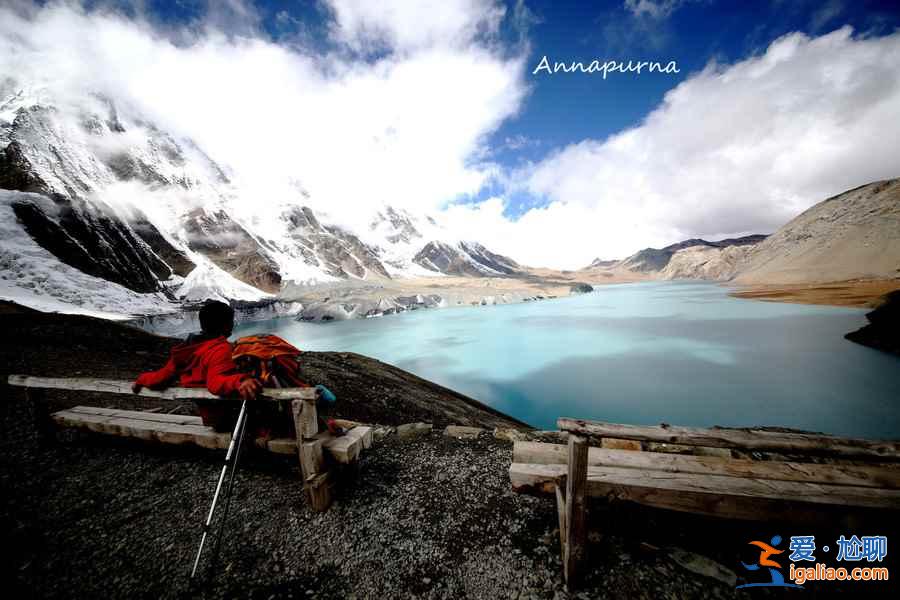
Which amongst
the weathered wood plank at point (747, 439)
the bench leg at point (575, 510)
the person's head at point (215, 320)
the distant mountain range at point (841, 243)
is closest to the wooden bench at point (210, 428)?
the person's head at point (215, 320)

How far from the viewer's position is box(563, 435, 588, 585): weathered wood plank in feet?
7.49

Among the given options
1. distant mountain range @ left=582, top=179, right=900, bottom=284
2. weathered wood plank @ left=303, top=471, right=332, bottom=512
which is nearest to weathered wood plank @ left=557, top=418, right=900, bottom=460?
weathered wood plank @ left=303, top=471, right=332, bottom=512

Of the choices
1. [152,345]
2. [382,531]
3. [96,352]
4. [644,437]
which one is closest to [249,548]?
[382,531]

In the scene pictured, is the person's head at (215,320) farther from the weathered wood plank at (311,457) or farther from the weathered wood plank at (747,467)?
the weathered wood plank at (747,467)

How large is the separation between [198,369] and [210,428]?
3.58 ft

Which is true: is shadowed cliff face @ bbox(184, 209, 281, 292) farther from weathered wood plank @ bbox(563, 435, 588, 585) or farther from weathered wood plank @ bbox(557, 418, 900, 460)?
weathered wood plank @ bbox(557, 418, 900, 460)

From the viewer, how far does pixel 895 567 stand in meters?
2.30

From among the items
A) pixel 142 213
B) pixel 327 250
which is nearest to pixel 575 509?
pixel 142 213

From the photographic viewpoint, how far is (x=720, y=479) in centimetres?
256

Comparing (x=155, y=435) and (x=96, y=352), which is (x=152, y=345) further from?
(x=155, y=435)

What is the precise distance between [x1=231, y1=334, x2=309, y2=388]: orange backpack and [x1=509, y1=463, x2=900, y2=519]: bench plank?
291 cm

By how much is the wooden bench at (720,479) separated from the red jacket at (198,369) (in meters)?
2.98

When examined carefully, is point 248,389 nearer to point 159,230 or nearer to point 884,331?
point 884,331

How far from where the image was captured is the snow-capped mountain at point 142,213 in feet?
141
